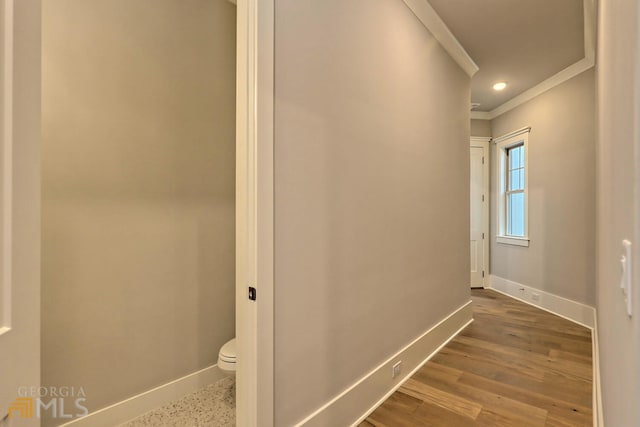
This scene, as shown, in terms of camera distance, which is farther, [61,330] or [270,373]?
[61,330]

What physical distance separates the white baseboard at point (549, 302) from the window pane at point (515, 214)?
764 mm

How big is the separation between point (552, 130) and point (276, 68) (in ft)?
13.5

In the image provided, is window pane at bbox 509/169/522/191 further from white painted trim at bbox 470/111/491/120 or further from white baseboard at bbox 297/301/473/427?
white baseboard at bbox 297/301/473/427

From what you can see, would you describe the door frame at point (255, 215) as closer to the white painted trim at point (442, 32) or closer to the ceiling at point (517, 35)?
the white painted trim at point (442, 32)

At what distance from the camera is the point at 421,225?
2.65m

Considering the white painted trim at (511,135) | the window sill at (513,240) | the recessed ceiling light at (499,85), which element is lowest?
the window sill at (513,240)

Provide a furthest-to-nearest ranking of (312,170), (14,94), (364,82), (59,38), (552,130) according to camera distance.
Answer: (552,130), (364,82), (59,38), (312,170), (14,94)

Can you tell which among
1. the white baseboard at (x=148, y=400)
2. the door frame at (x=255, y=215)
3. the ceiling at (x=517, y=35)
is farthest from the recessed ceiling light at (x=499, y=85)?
the white baseboard at (x=148, y=400)

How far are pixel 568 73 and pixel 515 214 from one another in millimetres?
1978

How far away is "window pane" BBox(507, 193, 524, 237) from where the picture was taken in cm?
466

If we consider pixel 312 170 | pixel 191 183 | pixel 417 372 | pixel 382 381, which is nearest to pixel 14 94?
pixel 312 170

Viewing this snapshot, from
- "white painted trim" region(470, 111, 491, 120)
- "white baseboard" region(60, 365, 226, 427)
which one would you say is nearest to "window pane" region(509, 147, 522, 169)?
"white painted trim" region(470, 111, 491, 120)

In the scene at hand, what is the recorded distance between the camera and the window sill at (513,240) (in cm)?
445

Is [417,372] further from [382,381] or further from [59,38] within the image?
[59,38]
